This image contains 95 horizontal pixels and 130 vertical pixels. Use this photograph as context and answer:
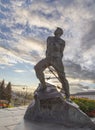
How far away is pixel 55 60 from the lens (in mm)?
7738

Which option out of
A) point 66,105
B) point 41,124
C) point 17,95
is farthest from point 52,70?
point 17,95

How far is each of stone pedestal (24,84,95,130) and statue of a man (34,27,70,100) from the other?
0.54 m

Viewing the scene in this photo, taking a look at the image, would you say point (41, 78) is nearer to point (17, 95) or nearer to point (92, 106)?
point (92, 106)

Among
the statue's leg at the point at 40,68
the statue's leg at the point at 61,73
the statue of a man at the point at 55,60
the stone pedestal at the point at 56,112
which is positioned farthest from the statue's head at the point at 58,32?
the stone pedestal at the point at 56,112

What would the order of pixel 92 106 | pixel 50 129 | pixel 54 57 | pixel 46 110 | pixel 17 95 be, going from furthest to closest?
pixel 17 95
pixel 92 106
pixel 54 57
pixel 46 110
pixel 50 129

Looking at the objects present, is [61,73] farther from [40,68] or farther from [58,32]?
[58,32]

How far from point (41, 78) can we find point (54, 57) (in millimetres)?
849

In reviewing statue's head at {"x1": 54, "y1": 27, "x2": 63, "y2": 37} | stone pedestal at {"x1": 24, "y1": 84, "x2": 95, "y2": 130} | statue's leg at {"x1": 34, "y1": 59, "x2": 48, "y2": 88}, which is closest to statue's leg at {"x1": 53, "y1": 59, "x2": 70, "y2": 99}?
statue's leg at {"x1": 34, "y1": 59, "x2": 48, "y2": 88}

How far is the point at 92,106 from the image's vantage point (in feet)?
35.5

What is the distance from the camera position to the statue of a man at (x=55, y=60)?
7703mm

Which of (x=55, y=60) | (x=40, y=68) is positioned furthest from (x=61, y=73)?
(x=40, y=68)

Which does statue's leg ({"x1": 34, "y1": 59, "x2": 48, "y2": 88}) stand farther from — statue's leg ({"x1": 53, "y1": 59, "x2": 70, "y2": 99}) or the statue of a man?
statue's leg ({"x1": 53, "y1": 59, "x2": 70, "y2": 99})

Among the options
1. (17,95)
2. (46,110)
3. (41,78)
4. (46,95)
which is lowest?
(46,110)

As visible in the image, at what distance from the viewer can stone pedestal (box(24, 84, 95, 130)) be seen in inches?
273
